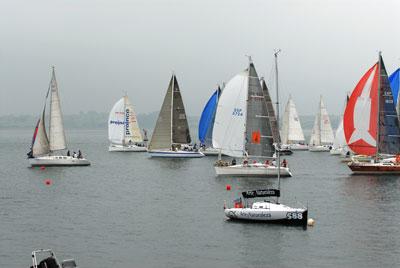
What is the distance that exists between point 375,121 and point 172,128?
3877 cm

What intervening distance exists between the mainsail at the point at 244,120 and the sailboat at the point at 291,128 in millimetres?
68032

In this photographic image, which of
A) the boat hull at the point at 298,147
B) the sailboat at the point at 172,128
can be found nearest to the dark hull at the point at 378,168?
the sailboat at the point at 172,128

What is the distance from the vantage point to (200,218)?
50062 millimetres

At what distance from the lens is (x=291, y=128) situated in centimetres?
14512

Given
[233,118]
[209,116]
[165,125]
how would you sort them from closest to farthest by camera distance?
[233,118]
[165,125]
[209,116]

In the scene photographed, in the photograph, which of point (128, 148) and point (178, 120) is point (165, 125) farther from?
point (128, 148)

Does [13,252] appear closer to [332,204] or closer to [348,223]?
[348,223]

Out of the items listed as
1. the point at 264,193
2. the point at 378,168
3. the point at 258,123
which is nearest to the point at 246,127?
the point at 258,123

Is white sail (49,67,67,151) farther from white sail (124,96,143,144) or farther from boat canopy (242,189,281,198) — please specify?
boat canopy (242,189,281,198)

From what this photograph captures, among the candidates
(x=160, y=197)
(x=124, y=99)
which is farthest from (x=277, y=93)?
(x=124, y=99)

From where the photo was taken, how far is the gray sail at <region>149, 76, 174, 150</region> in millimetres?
108000

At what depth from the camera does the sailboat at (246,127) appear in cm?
7344

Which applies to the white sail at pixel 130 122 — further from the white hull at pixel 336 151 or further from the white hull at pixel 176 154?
the white hull at pixel 336 151

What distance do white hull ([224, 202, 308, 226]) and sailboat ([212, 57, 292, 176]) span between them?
2588cm
